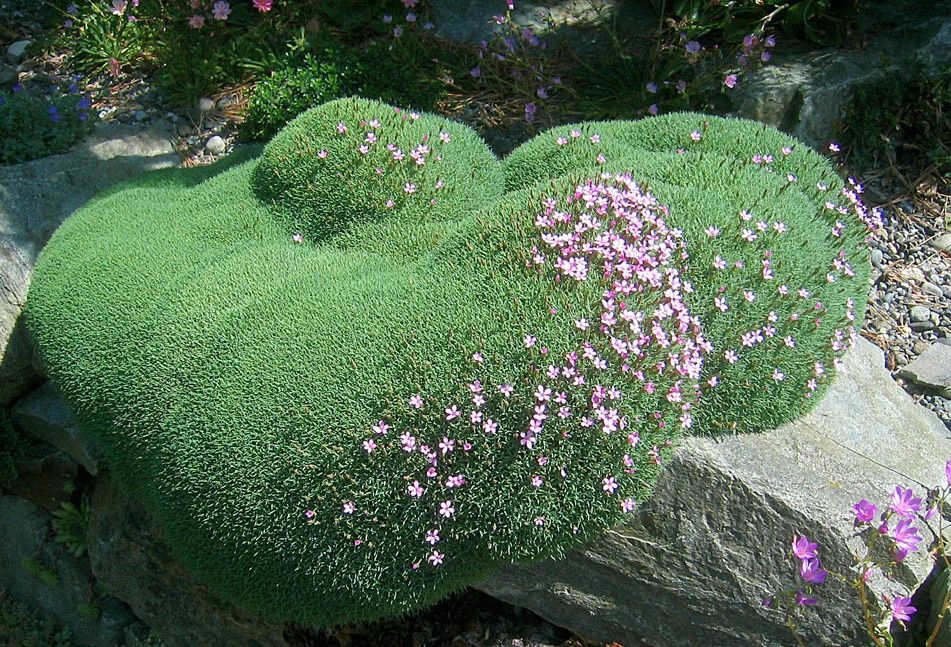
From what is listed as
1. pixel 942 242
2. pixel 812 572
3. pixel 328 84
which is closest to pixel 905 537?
pixel 812 572

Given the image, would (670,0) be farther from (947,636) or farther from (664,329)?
(947,636)

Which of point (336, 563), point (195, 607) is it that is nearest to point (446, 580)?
point (336, 563)

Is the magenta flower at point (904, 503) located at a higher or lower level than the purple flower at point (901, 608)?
higher

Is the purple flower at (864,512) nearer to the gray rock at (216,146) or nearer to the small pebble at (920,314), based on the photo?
the small pebble at (920,314)

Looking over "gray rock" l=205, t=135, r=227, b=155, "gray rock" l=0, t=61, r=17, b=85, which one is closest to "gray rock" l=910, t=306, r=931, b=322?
"gray rock" l=205, t=135, r=227, b=155

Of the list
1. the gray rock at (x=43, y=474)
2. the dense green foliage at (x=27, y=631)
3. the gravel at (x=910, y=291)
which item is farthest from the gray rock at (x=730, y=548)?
the dense green foliage at (x=27, y=631)

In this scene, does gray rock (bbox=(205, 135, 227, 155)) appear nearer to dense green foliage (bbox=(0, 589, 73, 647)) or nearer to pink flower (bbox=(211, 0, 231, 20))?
pink flower (bbox=(211, 0, 231, 20))

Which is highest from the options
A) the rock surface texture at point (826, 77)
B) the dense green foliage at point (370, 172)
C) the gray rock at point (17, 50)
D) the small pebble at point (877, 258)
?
the gray rock at point (17, 50)
